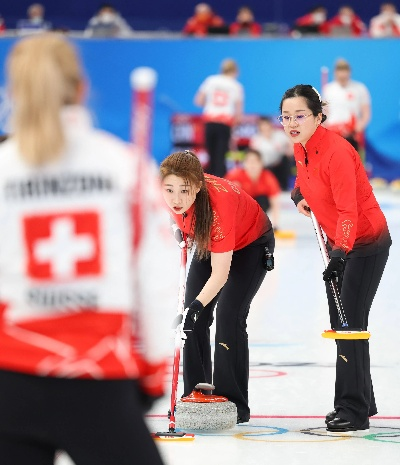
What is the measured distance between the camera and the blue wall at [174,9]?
23828 millimetres

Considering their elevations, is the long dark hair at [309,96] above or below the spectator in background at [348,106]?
below

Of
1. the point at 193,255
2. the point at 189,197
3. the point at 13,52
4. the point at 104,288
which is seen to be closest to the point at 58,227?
the point at 104,288

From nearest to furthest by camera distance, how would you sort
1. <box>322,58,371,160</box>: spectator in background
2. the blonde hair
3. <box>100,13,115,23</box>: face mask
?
the blonde hair → <box>322,58,371,160</box>: spectator in background → <box>100,13,115,23</box>: face mask

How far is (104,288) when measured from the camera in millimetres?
2471

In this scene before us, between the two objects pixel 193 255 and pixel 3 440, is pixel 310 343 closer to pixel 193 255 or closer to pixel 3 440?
pixel 193 255

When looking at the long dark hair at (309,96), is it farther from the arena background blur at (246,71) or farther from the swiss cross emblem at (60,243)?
the arena background blur at (246,71)

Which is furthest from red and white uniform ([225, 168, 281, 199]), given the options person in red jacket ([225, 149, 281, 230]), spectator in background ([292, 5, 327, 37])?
spectator in background ([292, 5, 327, 37])

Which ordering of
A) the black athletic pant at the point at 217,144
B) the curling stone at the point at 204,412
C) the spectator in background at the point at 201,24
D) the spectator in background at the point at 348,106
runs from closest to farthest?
1. the curling stone at the point at 204,412
2. the spectator in background at the point at 348,106
3. the black athletic pant at the point at 217,144
4. the spectator in background at the point at 201,24

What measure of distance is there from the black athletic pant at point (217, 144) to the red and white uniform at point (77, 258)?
15.0m

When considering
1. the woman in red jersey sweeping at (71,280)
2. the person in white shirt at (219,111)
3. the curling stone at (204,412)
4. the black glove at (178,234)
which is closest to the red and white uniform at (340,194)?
the black glove at (178,234)

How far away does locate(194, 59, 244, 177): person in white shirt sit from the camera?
56.4 ft

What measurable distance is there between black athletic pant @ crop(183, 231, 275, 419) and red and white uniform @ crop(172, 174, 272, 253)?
0.07m

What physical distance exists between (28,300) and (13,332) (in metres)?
0.07

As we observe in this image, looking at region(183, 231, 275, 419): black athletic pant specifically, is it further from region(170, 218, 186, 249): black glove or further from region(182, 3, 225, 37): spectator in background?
region(182, 3, 225, 37): spectator in background
